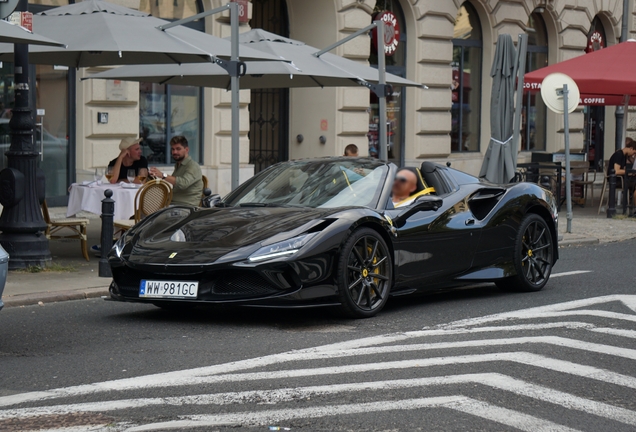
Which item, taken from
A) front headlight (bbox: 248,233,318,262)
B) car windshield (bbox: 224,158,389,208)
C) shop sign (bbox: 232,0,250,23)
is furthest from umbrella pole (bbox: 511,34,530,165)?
front headlight (bbox: 248,233,318,262)

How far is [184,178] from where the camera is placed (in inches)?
488

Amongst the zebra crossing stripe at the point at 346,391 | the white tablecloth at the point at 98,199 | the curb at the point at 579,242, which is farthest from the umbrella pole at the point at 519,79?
the zebra crossing stripe at the point at 346,391

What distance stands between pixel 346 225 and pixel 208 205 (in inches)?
62.1

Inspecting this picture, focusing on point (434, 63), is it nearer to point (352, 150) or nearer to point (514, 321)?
point (352, 150)

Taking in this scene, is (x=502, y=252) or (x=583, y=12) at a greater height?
(x=583, y=12)

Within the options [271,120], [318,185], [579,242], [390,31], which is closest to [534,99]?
[390,31]

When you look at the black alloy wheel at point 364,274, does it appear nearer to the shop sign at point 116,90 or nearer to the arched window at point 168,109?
the shop sign at point 116,90

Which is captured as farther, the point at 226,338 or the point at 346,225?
the point at 346,225

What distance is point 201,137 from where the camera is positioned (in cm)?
2075

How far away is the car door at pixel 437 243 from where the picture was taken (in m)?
8.61

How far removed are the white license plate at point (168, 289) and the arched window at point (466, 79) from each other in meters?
19.9

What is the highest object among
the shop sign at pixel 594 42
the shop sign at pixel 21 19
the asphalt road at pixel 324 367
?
the shop sign at pixel 594 42

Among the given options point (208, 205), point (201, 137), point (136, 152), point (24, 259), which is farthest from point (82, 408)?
point (201, 137)

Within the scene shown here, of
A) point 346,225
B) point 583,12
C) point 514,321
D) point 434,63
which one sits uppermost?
point 583,12
